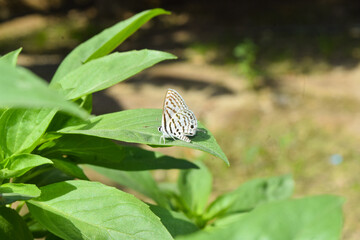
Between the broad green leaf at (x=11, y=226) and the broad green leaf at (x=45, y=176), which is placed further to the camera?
the broad green leaf at (x=45, y=176)

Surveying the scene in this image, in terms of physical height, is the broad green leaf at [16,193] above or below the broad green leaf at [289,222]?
below

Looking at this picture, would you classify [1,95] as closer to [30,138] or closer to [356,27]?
[30,138]

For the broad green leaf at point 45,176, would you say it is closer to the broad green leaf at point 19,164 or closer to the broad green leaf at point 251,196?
the broad green leaf at point 19,164

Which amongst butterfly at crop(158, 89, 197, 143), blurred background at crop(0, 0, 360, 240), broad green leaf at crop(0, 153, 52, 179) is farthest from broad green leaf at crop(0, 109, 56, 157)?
blurred background at crop(0, 0, 360, 240)

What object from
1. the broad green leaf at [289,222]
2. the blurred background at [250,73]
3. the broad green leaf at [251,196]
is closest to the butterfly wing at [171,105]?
the broad green leaf at [251,196]

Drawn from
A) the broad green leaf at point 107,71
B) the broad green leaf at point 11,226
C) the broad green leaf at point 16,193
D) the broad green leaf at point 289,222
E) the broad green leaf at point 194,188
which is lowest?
the broad green leaf at point 194,188

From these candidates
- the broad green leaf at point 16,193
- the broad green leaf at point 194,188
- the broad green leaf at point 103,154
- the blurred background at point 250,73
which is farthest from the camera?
the blurred background at point 250,73

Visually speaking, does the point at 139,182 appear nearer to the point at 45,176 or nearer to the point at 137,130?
the point at 45,176
